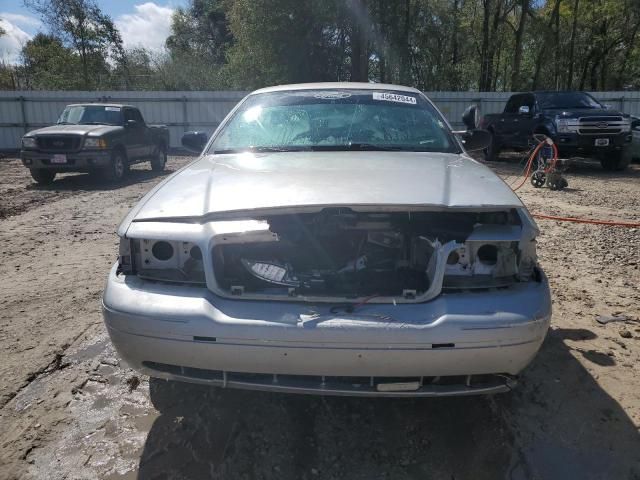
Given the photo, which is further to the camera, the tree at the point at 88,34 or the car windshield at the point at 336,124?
the tree at the point at 88,34

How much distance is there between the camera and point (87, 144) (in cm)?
1050

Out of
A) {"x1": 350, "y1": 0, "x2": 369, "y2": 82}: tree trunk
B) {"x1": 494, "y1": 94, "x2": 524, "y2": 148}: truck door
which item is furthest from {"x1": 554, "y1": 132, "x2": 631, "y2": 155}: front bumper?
{"x1": 350, "y1": 0, "x2": 369, "y2": 82}: tree trunk

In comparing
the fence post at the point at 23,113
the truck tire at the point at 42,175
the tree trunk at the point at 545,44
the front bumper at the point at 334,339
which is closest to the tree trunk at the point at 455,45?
the tree trunk at the point at 545,44

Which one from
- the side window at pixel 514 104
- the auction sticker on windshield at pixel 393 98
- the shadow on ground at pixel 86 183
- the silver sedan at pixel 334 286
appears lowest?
the shadow on ground at pixel 86 183

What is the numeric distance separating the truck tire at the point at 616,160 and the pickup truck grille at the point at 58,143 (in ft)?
39.6

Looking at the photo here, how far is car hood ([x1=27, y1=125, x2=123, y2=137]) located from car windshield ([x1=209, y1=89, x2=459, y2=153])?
25.8ft

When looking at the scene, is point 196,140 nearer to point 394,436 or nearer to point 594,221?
point 394,436

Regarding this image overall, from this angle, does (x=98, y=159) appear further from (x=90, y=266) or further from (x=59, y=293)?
(x=59, y=293)

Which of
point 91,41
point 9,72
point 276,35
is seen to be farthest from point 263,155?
point 9,72

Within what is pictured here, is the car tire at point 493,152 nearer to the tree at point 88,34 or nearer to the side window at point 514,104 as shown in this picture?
the side window at point 514,104

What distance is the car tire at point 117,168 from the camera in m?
10.9

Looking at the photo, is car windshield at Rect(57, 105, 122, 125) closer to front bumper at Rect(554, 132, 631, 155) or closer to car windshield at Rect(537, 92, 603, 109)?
front bumper at Rect(554, 132, 631, 155)

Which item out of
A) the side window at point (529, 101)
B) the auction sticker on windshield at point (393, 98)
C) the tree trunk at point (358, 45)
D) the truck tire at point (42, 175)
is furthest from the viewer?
the tree trunk at point (358, 45)

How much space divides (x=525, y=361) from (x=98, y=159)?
10182mm
